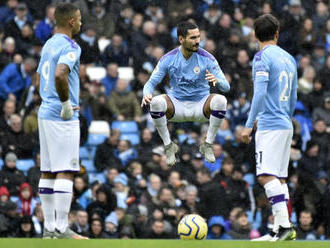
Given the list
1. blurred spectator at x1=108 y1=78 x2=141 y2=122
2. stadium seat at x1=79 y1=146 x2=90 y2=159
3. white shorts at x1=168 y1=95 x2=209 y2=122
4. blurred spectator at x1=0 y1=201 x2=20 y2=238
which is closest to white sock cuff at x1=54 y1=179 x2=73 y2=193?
white shorts at x1=168 y1=95 x2=209 y2=122

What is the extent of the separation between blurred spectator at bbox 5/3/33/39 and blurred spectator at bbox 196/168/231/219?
18.7 ft

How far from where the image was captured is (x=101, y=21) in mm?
22750

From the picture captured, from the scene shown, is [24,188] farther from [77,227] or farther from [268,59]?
[268,59]

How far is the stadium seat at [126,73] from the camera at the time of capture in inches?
858

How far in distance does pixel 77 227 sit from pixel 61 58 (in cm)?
646

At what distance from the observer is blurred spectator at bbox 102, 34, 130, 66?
21906mm

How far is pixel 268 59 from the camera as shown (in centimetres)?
1170

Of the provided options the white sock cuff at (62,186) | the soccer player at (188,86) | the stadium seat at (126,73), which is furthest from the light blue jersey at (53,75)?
the stadium seat at (126,73)

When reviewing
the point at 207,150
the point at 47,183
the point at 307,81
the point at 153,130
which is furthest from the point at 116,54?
the point at 47,183

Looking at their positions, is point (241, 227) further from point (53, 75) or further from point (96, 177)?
point (53, 75)

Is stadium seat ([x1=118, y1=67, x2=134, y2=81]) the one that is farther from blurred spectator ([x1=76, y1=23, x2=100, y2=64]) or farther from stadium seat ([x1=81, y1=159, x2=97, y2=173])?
stadium seat ([x1=81, y1=159, x2=97, y2=173])

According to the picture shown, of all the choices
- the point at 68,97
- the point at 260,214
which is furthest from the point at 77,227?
the point at 68,97

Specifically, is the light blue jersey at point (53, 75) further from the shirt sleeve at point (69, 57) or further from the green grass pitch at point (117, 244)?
the green grass pitch at point (117, 244)

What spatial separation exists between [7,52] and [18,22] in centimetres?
96
